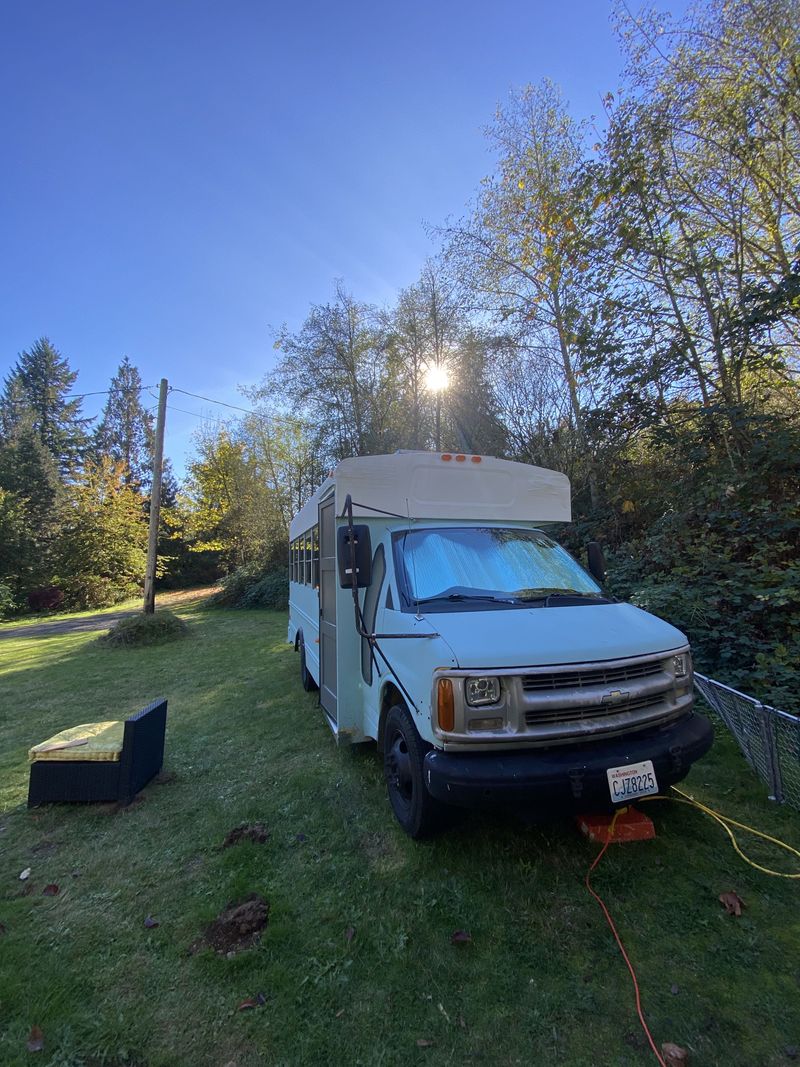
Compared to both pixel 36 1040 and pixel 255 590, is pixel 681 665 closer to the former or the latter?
pixel 36 1040

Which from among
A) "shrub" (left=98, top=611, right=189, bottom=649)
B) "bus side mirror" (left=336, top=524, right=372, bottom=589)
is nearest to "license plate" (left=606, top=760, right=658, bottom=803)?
"bus side mirror" (left=336, top=524, right=372, bottom=589)

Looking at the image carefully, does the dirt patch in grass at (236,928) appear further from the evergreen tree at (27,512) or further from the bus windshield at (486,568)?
the evergreen tree at (27,512)

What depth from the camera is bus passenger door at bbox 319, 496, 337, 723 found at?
4.30 metres

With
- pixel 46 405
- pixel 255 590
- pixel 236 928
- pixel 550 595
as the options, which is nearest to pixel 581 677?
pixel 550 595

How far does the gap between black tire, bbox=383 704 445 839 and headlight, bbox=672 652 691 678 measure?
154 cm

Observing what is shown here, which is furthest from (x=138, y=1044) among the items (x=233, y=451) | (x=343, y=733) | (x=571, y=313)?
(x=233, y=451)

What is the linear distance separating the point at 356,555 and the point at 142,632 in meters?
10.3

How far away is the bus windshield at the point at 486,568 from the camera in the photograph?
330 cm

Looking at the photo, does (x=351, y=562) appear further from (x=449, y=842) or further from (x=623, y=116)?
(x=623, y=116)

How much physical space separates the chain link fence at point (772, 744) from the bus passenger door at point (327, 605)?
3239mm

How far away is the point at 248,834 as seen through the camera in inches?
130

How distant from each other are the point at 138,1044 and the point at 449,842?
1757 millimetres

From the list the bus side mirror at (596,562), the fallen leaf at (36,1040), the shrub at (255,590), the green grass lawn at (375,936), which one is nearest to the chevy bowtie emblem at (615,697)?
the green grass lawn at (375,936)

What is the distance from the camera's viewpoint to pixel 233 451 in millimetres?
23531
